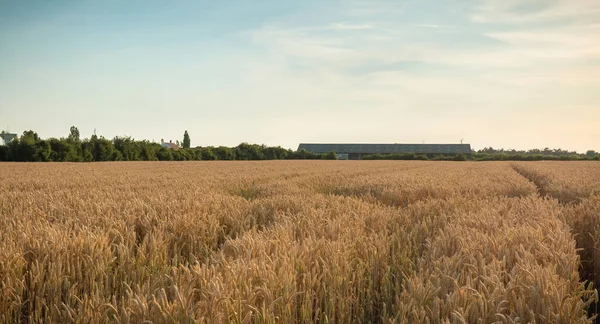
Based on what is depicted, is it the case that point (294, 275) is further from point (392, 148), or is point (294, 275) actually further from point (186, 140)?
point (186, 140)

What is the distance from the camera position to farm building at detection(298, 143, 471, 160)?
445 feet

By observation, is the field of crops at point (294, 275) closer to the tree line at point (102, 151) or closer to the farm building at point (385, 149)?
the tree line at point (102, 151)

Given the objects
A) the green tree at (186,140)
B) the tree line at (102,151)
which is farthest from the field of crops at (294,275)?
the green tree at (186,140)

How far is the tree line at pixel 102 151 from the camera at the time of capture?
5881 cm

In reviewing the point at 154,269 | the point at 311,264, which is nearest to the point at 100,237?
the point at 154,269

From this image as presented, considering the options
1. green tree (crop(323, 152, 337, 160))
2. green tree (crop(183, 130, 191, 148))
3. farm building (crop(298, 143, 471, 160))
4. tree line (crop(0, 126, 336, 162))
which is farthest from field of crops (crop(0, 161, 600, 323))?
green tree (crop(183, 130, 191, 148))

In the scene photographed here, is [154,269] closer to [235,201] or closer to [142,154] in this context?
[235,201]

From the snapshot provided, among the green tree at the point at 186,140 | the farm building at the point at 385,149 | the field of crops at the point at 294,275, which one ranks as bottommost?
the field of crops at the point at 294,275

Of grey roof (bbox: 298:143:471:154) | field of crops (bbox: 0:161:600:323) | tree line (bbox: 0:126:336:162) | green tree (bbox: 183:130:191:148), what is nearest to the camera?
field of crops (bbox: 0:161:600:323)

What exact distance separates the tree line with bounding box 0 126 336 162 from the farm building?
4779cm

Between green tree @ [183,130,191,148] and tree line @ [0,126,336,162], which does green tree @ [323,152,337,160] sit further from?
green tree @ [183,130,191,148]

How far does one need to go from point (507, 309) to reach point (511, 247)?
1.43m

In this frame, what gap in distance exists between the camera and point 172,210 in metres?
6.28

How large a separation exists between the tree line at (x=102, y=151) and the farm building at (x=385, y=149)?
4779 cm
